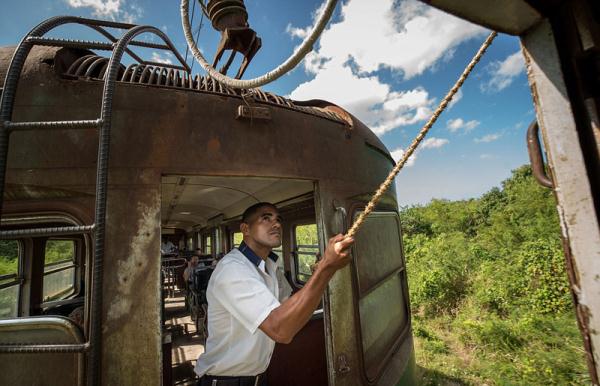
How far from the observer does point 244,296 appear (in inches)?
66.6

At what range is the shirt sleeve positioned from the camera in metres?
1.61

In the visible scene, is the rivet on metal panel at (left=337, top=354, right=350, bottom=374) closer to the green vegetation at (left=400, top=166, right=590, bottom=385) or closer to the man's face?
the man's face

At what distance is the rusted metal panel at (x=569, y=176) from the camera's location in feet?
2.46

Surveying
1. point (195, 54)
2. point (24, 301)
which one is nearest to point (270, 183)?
point (195, 54)

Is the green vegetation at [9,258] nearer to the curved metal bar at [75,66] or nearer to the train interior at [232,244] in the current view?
the train interior at [232,244]

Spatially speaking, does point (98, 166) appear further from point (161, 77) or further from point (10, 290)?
point (10, 290)

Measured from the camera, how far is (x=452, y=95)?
39.1 inches

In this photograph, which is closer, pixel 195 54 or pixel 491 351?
pixel 195 54

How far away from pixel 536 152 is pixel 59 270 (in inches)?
204

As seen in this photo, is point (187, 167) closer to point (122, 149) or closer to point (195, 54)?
point (122, 149)

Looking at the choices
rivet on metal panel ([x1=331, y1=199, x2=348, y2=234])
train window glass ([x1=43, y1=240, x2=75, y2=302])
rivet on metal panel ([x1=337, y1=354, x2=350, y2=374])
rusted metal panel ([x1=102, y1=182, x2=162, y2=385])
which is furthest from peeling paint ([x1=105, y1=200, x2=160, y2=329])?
train window glass ([x1=43, y1=240, x2=75, y2=302])

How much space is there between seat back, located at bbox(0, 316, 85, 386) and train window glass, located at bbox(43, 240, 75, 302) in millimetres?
2172

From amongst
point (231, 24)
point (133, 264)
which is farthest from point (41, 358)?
point (231, 24)

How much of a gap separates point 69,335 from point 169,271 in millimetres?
10245
